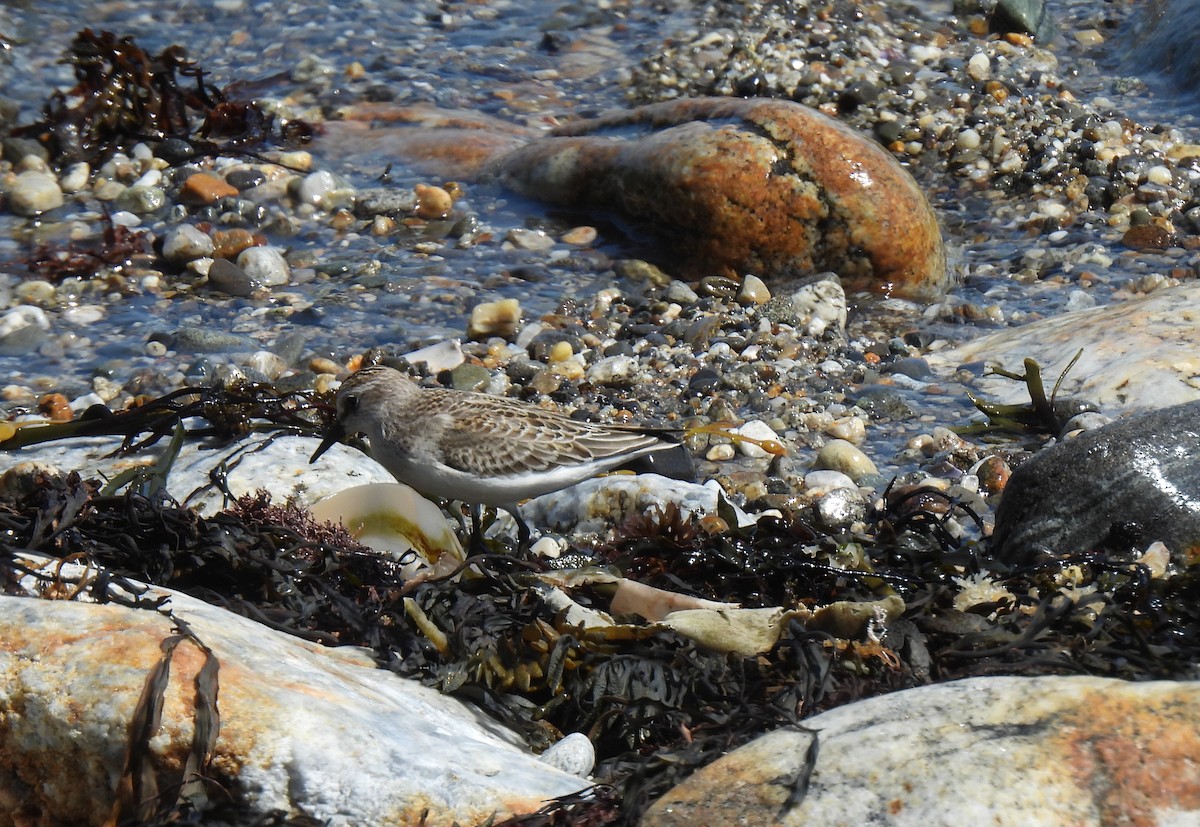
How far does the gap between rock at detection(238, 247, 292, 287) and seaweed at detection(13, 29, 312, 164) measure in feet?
6.75

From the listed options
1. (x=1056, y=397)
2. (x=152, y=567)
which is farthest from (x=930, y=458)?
(x=152, y=567)

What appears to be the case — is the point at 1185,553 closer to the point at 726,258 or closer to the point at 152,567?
the point at 152,567

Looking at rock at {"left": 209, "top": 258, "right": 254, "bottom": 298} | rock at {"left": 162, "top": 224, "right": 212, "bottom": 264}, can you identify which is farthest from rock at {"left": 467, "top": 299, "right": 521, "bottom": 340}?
rock at {"left": 162, "top": 224, "right": 212, "bottom": 264}

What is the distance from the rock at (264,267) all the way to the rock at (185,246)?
11.3 inches

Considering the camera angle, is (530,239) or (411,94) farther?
(411,94)

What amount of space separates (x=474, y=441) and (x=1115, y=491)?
2.66 metres

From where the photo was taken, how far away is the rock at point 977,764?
2.68 metres

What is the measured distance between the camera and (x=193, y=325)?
8.39 metres

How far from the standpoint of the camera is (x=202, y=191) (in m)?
9.99

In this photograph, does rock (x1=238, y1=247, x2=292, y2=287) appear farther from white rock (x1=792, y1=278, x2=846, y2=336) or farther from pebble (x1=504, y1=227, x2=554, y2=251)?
white rock (x1=792, y1=278, x2=846, y2=336)

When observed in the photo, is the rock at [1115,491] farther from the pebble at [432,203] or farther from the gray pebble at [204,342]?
the pebble at [432,203]

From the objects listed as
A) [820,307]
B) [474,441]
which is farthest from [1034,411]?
[474,441]

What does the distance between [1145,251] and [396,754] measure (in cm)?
795

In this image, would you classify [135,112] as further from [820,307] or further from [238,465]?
[238,465]
